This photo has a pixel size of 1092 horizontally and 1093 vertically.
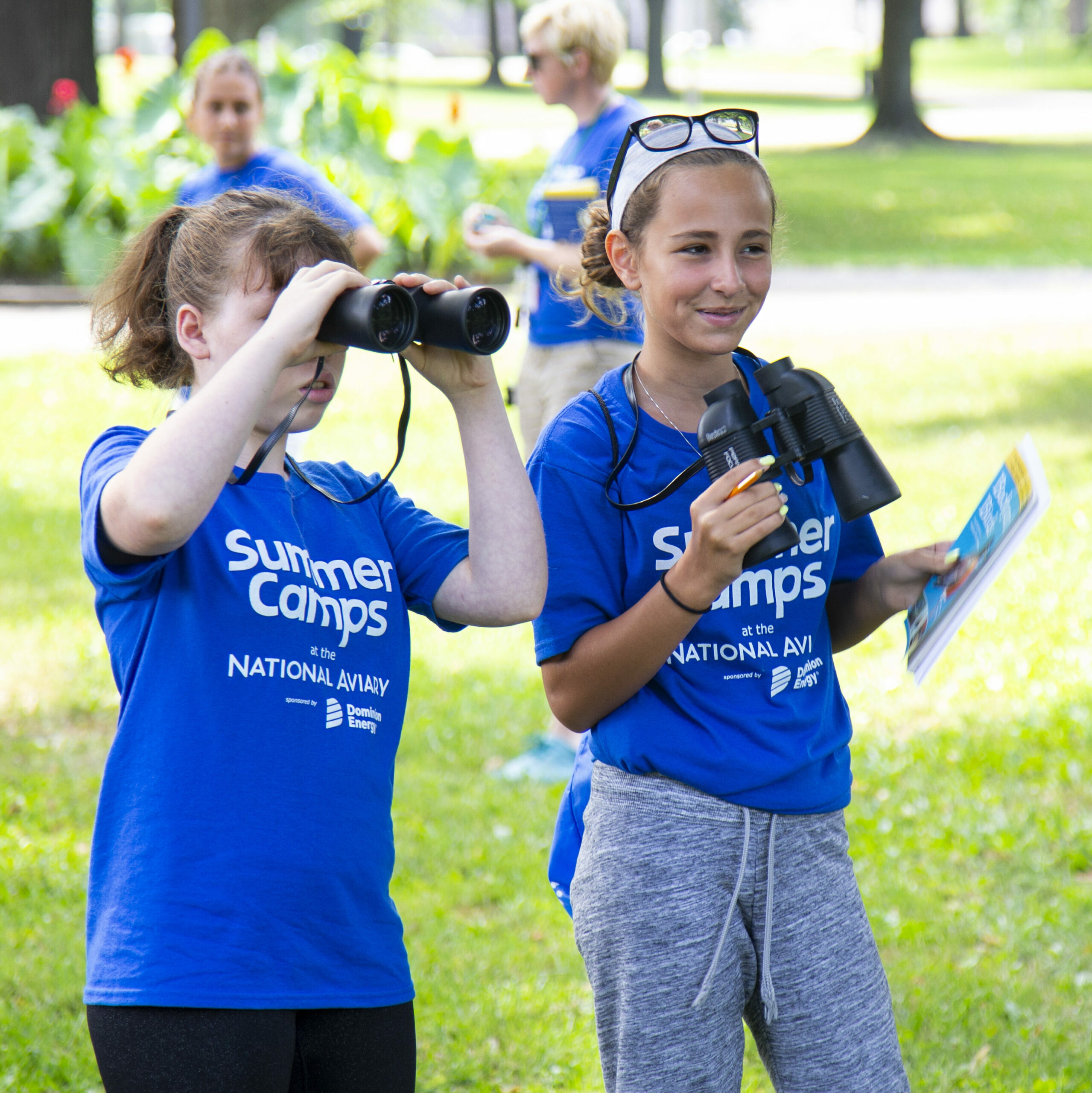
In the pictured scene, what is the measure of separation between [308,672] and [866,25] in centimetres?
6036

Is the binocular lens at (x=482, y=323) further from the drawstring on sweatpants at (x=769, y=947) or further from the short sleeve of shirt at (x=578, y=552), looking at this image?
the drawstring on sweatpants at (x=769, y=947)

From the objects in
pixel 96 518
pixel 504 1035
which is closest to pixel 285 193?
pixel 96 518

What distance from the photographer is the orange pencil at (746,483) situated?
202cm

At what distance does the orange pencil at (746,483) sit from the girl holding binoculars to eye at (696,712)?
60mm

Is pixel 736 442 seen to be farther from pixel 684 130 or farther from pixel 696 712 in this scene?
pixel 684 130

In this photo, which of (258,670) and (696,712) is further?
(696,712)

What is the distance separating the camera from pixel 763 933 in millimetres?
2193

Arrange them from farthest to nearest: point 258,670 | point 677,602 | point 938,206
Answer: point 938,206, point 677,602, point 258,670

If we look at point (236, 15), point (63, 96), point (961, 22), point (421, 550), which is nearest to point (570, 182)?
point (421, 550)

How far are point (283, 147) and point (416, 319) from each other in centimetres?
1276

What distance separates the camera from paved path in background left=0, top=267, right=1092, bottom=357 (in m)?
13.3

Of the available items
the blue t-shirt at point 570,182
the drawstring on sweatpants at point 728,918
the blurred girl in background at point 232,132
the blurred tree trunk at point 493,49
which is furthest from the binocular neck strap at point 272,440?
the blurred tree trunk at point 493,49

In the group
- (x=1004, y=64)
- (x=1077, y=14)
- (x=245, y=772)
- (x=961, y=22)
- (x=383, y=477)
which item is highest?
(x=383, y=477)

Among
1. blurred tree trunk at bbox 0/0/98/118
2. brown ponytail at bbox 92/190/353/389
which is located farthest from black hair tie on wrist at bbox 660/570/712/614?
blurred tree trunk at bbox 0/0/98/118
